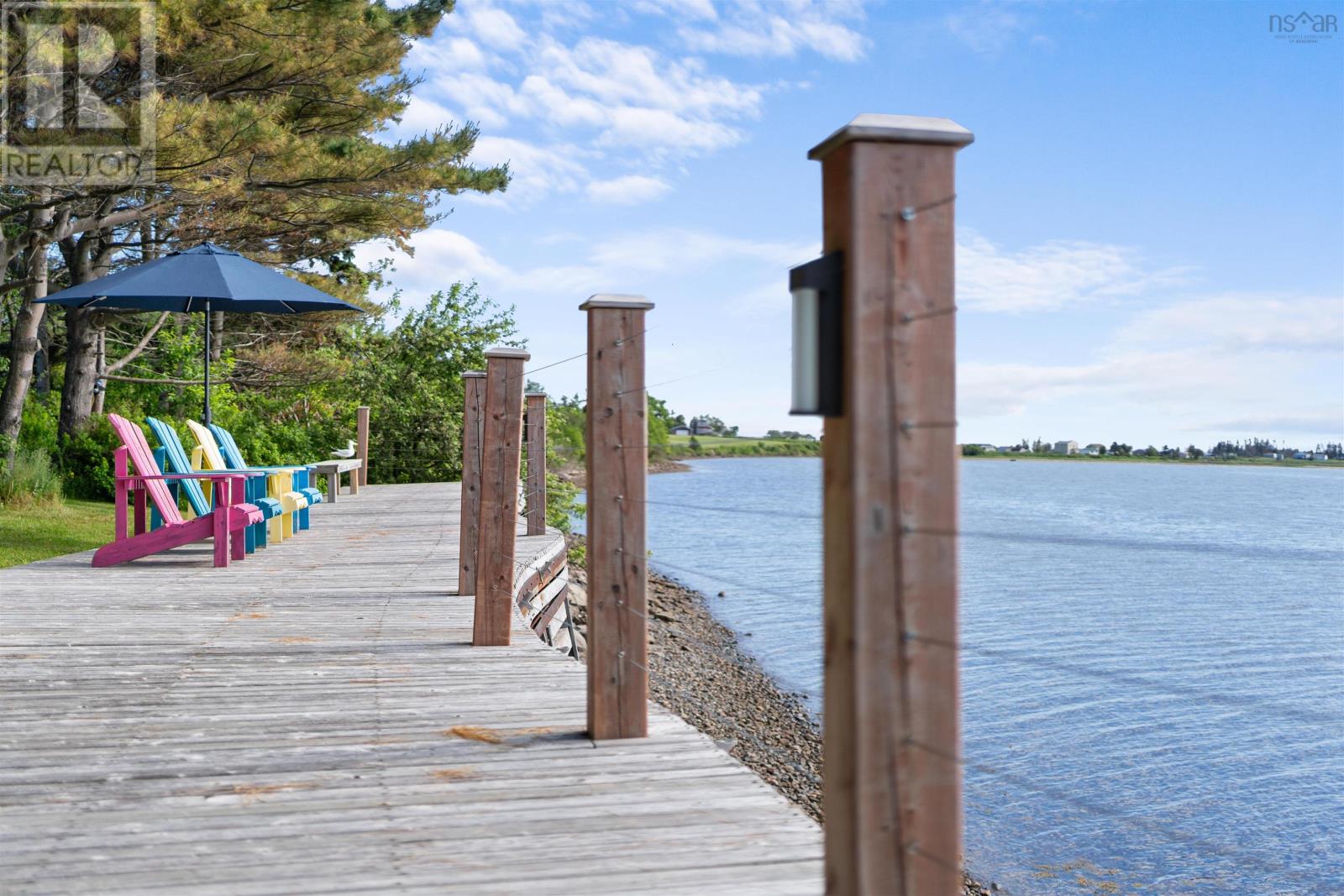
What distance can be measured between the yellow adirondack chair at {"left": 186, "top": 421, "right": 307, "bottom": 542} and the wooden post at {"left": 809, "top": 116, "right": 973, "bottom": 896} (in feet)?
25.7

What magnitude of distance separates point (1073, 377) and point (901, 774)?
155ft

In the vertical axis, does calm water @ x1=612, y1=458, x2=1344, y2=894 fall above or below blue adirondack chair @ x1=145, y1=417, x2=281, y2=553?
below

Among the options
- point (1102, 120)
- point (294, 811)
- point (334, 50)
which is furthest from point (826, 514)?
point (1102, 120)

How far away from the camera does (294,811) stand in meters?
2.48

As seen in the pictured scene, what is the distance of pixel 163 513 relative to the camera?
7168mm

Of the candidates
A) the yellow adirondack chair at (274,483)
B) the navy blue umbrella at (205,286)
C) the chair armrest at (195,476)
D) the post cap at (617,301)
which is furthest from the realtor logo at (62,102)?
the post cap at (617,301)

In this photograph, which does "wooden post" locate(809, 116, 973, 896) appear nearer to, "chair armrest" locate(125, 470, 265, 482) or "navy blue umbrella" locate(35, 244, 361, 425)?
"chair armrest" locate(125, 470, 265, 482)

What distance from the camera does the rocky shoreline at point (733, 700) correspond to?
25.9ft

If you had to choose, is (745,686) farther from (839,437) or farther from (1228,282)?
(1228,282)

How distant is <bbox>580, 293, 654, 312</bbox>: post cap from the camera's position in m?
2.92

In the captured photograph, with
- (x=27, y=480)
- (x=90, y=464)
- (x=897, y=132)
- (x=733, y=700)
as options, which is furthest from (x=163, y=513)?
(x=90, y=464)

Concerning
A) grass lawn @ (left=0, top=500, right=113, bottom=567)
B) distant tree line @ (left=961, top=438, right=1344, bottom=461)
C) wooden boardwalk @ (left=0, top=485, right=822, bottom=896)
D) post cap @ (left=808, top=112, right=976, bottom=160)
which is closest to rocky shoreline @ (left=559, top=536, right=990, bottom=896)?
wooden boardwalk @ (left=0, top=485, right=822, bottom=896)

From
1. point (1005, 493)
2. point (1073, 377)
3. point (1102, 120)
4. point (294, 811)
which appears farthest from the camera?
point (1005, 493)

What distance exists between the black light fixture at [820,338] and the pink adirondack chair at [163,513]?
618 cm
